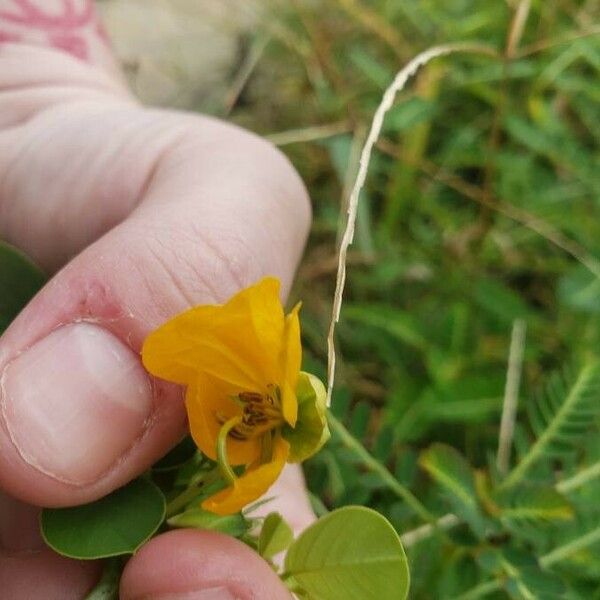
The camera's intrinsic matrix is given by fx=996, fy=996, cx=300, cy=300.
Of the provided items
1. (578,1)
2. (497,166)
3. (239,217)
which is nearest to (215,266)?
(239,217)

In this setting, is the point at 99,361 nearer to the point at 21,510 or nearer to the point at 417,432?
the point at 21,510

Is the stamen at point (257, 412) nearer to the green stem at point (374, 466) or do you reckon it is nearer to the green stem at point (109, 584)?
the green stem at point (109, 584)

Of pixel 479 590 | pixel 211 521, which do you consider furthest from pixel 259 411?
pixel 479 590

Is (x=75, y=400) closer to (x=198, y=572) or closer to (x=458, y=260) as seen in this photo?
(x=198, y=572)

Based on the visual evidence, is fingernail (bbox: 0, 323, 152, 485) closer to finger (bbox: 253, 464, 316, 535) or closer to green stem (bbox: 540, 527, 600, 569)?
finger (bbox: 253, 464, 316, 535)

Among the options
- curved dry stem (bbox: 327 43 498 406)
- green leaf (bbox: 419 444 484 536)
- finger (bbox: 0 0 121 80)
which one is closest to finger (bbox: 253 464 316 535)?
green leaf (bbox: 419 444 484 536)
